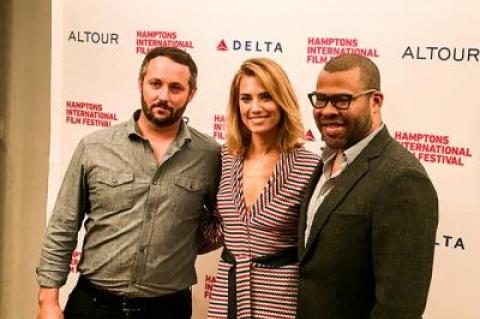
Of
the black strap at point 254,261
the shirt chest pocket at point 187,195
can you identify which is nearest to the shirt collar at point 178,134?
the shirt chest pocket at point 187,195

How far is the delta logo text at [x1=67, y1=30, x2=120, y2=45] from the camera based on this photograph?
2859mm

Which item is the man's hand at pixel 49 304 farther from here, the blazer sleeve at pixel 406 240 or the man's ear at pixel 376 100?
the man's ear at pixel 376 100

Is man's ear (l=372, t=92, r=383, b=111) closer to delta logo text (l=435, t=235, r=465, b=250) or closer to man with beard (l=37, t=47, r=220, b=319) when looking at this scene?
man with beard (l=37, t=47, r=220, b=319)

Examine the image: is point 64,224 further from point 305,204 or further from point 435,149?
point 435,149

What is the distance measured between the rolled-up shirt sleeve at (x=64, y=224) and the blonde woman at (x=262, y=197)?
49 centimetres

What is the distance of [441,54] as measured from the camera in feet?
7.22

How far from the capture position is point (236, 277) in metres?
1.90

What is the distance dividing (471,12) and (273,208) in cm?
102

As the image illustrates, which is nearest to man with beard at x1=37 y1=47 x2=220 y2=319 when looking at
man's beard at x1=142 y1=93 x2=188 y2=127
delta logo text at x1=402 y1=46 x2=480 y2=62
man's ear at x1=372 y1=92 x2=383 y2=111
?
man's beard at x1=142 y1=93 x2=188 y2=127

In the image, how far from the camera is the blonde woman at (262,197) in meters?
1.87

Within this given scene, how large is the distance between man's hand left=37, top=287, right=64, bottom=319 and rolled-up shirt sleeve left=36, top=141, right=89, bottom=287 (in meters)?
0.03

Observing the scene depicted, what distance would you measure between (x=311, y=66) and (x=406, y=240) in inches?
45.6

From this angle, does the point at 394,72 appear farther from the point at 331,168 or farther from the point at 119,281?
the point at 119,281

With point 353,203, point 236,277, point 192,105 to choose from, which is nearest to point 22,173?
point 192,105
